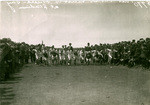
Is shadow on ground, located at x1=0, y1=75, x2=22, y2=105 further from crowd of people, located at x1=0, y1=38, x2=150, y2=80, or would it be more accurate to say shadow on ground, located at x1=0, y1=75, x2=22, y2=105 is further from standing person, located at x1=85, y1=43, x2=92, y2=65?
standing person, located at x1=85, y1=43, x2=92, y2=65

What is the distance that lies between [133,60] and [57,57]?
7940 millimetres

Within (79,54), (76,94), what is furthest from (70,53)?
(76,94)

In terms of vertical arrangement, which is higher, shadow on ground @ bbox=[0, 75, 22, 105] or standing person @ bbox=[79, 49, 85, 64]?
standing person @ bbox=[79, 49, 85, 64]

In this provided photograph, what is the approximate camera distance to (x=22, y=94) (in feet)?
34.9

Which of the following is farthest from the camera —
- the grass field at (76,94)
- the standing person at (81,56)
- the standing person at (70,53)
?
the standing person at (81,56)

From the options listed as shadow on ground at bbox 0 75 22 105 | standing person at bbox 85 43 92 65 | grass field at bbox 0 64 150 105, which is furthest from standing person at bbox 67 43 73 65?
grass field at bbox 0 64 150 105

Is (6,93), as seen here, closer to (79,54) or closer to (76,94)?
(76,94)

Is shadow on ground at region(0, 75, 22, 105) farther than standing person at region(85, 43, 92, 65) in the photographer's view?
No

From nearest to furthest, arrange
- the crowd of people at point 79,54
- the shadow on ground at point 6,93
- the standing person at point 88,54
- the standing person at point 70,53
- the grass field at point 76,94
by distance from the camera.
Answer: the grass field at point 76,94 < the shadow on ground at point 6,93 < the crowd of people at point 79,54 < the standing person at point 70,53 < the standing person at point 88,54

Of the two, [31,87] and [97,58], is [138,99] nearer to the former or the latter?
[31,87]

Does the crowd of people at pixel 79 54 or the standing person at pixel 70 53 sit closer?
the crowd of people at pixel 79 54

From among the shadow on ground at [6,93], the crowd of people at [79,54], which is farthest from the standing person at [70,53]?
the shadow on ground at [6,93]

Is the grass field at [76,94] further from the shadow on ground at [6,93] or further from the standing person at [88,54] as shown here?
the standing person at [88,54]

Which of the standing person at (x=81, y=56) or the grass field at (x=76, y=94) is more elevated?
the standing person at (x=81, y=56)
